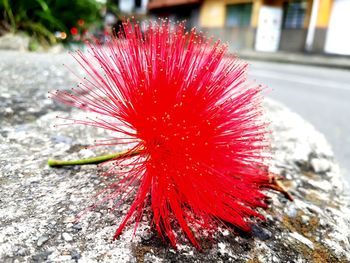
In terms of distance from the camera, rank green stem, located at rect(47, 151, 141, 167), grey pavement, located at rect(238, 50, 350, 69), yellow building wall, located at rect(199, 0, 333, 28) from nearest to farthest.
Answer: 1. green stem, located at rect(47, 151, 141, 167)
2. grey pavement, located at rect(238, 50, 350, 69)
3. yellow building wall, located at rect(199, 0, 333, 28)

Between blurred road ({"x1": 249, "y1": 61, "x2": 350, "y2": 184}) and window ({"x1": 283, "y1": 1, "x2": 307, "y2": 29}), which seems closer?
blurred road ({"x1": 249, "y1": 61, "x2": 350, "y2": 184})

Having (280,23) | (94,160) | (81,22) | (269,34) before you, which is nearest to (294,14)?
(280,23)

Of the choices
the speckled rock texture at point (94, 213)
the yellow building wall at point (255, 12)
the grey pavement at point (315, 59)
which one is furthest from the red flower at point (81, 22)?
the yellow building wall at point (255, 12)

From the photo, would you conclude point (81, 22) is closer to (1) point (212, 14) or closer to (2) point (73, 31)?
(2) point (73, 31)

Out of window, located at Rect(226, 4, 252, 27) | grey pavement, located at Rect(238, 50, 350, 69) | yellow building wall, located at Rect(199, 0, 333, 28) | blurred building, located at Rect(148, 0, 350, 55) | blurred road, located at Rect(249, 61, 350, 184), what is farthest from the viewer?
window, located at Rect(226, 4, 252, 27)

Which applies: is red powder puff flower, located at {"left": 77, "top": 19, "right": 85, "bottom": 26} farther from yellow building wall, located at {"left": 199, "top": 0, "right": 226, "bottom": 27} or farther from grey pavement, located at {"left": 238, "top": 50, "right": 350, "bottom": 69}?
yellow building wall, located at {"left": 199, "top": 0, "right": 226, "bottom": 27}

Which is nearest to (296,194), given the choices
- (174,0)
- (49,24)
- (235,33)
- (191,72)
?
(191,72)

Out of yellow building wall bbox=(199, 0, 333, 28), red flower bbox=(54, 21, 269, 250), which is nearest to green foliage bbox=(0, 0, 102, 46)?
red flower bbox=(54, 21, 269, 250)
